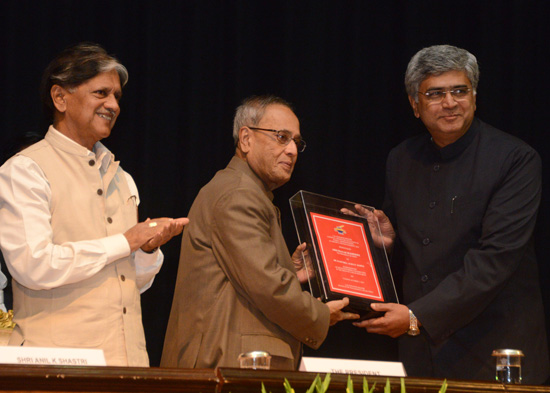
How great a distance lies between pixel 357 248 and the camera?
297cm

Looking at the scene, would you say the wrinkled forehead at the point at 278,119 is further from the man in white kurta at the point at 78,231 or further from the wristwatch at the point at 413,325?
the wristwatch at the point at 413,325

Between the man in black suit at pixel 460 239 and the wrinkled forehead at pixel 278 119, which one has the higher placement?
the wrinkled forehead at pixel 278 119

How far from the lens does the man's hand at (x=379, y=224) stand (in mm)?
3100

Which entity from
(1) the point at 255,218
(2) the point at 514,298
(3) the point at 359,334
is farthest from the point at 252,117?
(3) the point at 359,334

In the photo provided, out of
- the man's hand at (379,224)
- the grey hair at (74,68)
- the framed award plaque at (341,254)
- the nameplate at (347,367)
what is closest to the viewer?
the nameplate at (347,367)

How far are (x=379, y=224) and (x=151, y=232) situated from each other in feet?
3.87

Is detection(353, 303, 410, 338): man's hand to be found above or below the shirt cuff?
below

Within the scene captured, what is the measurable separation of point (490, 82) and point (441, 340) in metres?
1.55

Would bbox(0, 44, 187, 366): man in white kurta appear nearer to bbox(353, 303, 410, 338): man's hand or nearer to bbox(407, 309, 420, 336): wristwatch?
bbox(353, 303, 410, 338): man's hand

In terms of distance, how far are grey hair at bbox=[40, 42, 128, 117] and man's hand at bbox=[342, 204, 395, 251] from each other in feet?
3.50

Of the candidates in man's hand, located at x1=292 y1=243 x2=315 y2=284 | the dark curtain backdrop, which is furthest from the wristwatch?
the dark curtain backdrop

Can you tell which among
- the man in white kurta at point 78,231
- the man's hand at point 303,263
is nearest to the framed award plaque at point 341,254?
the man's hand at point 303,263

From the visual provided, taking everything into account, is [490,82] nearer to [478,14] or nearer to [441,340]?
[478,14]

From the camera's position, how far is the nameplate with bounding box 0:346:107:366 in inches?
66.4
